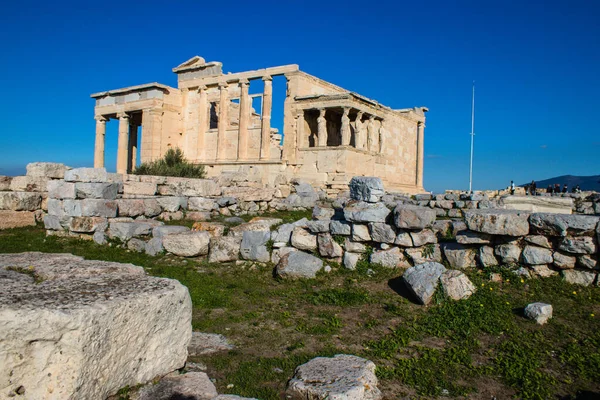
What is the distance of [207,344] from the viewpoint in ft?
15.9

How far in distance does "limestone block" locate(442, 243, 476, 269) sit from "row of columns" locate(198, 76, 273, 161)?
17465 mm

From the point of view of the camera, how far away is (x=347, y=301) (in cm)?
639

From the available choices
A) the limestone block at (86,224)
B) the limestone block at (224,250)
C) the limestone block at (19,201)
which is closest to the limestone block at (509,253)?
the limestone block at (224,250)

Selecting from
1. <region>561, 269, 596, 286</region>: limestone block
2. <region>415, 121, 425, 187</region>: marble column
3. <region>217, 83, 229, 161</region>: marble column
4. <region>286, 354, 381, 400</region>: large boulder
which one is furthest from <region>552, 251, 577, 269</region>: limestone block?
<region>415, 121, 425, 187</region>: marble column

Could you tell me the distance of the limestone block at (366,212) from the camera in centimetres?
766

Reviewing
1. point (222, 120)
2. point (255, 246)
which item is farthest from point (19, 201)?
point (222, 120)

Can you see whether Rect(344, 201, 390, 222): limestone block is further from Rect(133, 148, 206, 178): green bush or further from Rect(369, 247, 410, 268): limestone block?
Rect(133, 148, 206, 178): green bush

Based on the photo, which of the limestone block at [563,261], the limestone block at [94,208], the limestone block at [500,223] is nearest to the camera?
the limestone block at [563,261]

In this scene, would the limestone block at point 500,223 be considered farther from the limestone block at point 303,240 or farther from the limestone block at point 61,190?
the limestone block at point 61,190

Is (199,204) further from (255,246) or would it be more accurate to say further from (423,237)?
(423,237)

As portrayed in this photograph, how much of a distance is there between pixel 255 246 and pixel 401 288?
3174 millimetres

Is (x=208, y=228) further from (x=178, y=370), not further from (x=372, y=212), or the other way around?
(x=178, y=370)

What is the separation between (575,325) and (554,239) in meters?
Result: 1.59

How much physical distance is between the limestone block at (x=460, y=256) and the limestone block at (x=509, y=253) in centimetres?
47
